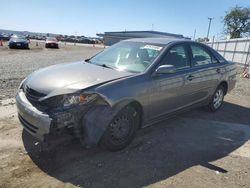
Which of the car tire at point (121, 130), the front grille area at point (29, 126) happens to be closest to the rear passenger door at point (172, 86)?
the car tire at point (121, 130)

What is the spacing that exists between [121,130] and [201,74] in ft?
7.78

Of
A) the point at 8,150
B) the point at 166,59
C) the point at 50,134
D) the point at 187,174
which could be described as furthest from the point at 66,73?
the point at 187,174

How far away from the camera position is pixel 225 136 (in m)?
5.06

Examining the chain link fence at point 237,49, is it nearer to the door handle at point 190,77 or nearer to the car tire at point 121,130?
the door handle at point 190,77

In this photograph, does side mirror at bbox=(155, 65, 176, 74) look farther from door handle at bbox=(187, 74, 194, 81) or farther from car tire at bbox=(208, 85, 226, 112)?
car tire at bbox=(208, 85, 226, 112)

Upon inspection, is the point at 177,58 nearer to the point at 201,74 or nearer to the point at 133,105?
the point at 201,74

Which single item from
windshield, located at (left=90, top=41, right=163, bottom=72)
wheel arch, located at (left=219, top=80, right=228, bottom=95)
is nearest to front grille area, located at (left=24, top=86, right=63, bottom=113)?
windshield, located at (left=90, top=41, right=163, bottom=72)

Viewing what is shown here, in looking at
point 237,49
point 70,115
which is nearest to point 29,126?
point 70,115

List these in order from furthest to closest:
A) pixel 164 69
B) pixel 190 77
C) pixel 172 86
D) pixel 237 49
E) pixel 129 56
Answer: pixel 237 49, pixel 190 77, pixel 129 56, pixel 172 86, pixel 164 69

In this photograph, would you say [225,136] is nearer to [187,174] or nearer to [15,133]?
[187,174]

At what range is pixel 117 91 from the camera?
3.81 meters

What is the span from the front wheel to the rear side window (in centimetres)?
73

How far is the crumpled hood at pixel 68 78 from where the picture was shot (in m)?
3.65

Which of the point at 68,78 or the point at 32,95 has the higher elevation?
the point at 68,78
